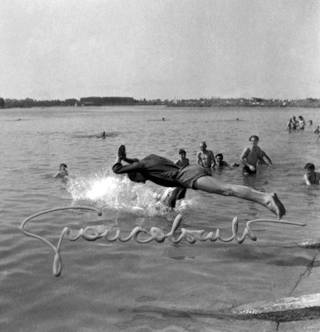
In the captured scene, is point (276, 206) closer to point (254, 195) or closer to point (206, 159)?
point (254, 195)

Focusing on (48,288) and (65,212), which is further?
(65,212)

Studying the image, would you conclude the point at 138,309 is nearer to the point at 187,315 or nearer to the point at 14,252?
the point at 187,315

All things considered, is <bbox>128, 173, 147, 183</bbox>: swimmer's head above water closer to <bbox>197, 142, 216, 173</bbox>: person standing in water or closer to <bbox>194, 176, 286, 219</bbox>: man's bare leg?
<bbox>194, 176, 286, 219</bbox>: man's bare leg

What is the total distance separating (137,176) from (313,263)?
2936 millimetres

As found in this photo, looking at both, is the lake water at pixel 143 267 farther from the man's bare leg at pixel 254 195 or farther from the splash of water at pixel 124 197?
the man's bare leg at pixel 254 195

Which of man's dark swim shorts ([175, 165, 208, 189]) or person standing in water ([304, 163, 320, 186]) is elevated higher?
man's dark swim shorts ([175, 165, 208, 189])

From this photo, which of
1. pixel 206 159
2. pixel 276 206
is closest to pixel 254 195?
pixel 276 206

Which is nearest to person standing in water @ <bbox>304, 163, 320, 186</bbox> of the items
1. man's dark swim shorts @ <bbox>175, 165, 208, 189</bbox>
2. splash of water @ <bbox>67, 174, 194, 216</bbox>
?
splash of water @ <bbox>67, 174, 194, 216</bbox>

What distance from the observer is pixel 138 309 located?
5316mm

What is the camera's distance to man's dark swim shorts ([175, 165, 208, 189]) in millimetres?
5926

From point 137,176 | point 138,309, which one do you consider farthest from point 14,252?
point 138,309

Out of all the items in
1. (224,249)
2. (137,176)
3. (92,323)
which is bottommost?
(92,323)

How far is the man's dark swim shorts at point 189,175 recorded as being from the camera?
5926mm

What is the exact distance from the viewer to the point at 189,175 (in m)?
5.99
